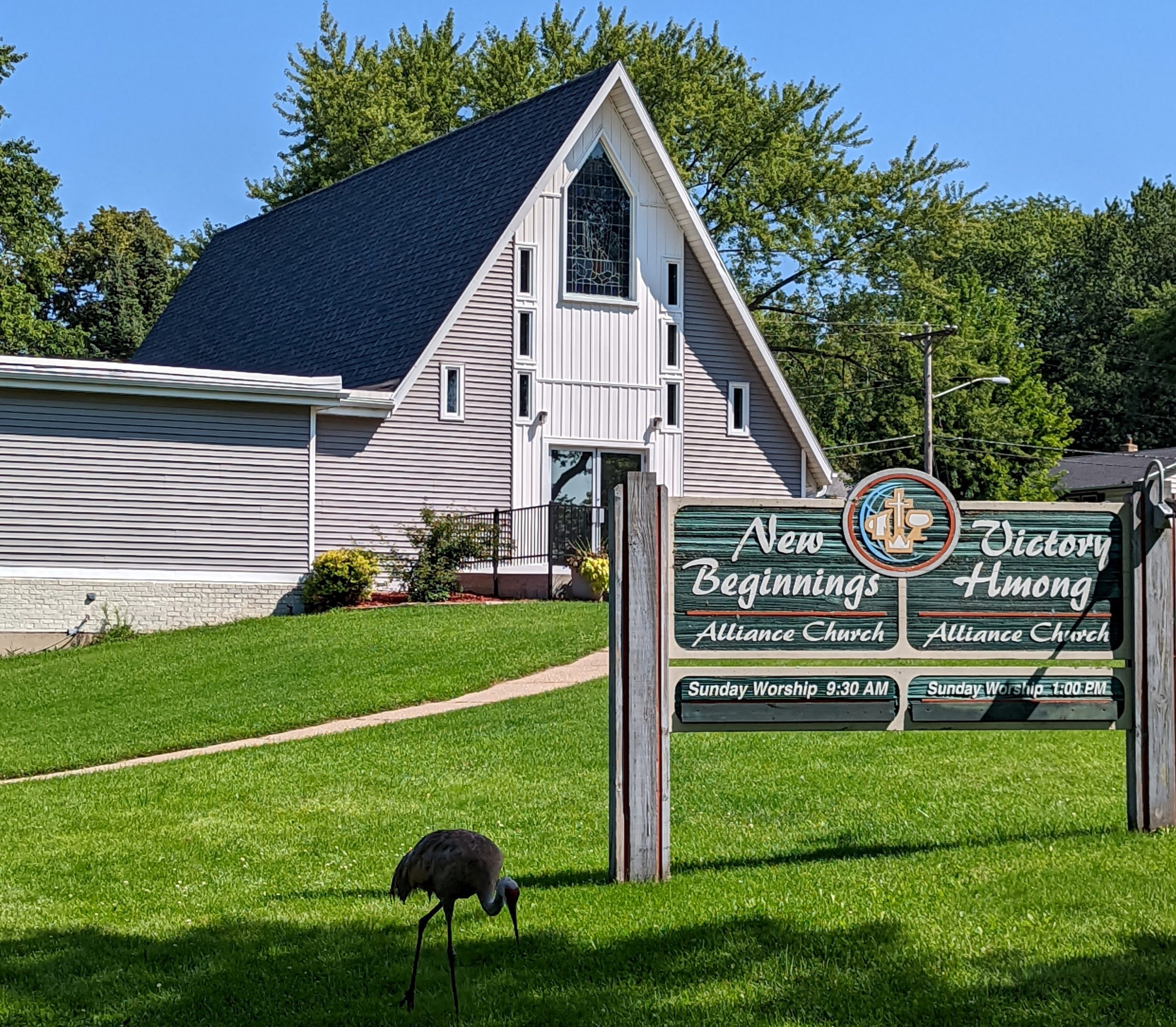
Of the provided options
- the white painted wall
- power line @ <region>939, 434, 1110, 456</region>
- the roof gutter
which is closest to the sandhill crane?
the roof gutter

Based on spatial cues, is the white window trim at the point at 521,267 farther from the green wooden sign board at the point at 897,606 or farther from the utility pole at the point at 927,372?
the green wooden sign board at the point at 897,606

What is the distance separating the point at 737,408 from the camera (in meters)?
29.0

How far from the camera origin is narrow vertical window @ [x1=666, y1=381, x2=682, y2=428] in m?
28.3

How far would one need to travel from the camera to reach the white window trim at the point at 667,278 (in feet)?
92.4

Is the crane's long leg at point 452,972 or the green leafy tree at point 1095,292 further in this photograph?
the green leafy tree at point 1095,292

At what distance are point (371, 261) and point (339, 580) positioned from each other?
331 inches

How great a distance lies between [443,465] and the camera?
26.5m

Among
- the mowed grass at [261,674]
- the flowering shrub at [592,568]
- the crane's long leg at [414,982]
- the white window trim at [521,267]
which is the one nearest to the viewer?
the crane's long leg at [414,982]

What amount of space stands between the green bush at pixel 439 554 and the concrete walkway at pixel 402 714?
682 cm

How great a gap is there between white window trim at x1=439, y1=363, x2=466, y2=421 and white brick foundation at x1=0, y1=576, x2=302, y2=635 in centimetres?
409

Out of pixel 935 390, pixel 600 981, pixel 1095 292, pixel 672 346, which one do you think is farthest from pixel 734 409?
pixel 1095 292

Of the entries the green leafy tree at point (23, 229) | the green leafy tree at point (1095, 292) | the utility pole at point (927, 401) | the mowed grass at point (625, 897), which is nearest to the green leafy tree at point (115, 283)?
the green leafy tree at point (23, 229)

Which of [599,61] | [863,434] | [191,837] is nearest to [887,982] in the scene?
[191,837]

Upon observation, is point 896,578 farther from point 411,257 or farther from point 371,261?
point 371,261
